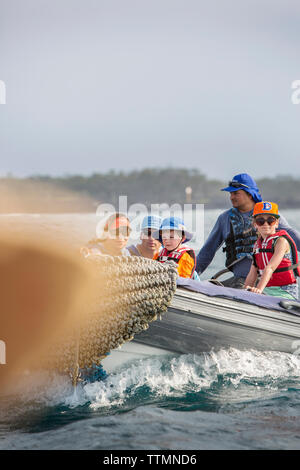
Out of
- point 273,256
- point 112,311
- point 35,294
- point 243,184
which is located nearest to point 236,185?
point 243,184

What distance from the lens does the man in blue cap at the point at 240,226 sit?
585 centimetres

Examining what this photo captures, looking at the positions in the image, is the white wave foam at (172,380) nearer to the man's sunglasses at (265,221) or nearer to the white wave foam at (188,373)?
the white wave foam at (188,373)

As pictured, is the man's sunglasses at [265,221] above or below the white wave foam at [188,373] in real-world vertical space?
above

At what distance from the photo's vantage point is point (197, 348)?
452 centimetres

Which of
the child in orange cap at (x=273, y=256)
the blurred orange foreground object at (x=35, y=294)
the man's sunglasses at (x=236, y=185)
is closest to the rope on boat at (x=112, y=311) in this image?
the blurred orange foreground object at (x=35, y=294)

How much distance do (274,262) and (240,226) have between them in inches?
36.8

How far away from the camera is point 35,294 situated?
3.73 m

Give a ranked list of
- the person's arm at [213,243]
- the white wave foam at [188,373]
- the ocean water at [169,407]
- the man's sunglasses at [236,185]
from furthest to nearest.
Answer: the person's arm at [213,243]
the man's sunglasses at [236,185]
the white wave foam at [188,373]
the ocean water at [169,407]

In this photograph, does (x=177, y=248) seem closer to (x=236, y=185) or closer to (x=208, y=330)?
(x=208, y=330)

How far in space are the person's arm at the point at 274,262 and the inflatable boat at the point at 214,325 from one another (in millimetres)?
189

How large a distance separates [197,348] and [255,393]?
54 centimetres

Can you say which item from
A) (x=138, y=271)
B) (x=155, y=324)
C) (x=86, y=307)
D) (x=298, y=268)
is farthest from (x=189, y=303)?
(x=298, y=268)

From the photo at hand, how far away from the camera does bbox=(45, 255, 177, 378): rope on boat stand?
3887 millimetres
